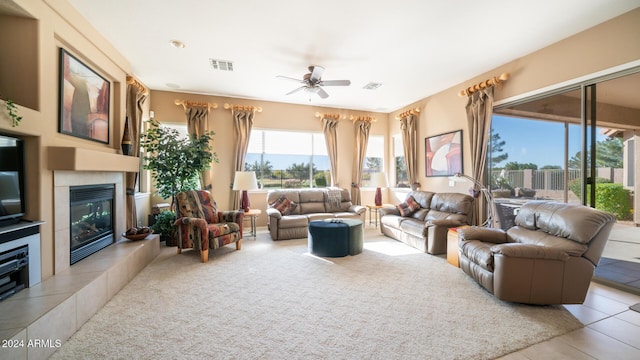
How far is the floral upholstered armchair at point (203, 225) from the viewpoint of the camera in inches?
146

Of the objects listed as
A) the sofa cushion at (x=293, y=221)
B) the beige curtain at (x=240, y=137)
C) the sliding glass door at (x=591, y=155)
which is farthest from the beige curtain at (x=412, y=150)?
the beige curtain at (x=240, y=137)

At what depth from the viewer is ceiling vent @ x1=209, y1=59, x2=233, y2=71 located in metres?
3.99

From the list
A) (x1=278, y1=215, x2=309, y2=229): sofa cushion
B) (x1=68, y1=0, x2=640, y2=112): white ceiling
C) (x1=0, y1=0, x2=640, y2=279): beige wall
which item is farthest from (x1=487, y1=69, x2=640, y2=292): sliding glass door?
(x1=278, y1=215, x2=309, y2=229): sofa cushion

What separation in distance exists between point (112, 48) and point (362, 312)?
15.2 feet

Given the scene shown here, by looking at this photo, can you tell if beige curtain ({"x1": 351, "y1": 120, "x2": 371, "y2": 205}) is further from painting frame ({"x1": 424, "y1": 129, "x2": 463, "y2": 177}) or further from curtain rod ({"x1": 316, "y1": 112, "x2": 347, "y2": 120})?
painting frame ({"x1": 424, "y1": 129, "x2": 463, "y2": 177})

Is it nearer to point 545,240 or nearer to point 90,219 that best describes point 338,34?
point 545,240

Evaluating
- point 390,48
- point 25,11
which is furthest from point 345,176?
point 25,11

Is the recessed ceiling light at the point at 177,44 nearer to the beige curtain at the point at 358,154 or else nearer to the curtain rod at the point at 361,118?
the curtain rod at the point at 361,118

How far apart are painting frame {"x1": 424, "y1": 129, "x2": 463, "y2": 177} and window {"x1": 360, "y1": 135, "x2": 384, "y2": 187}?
1599 mm

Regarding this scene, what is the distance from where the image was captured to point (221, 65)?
412 centimetres

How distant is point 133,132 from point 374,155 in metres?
5.49

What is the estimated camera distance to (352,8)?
8.86 feet

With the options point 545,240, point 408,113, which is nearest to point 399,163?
point 408,113

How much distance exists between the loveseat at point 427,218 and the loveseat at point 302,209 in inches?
30.7
